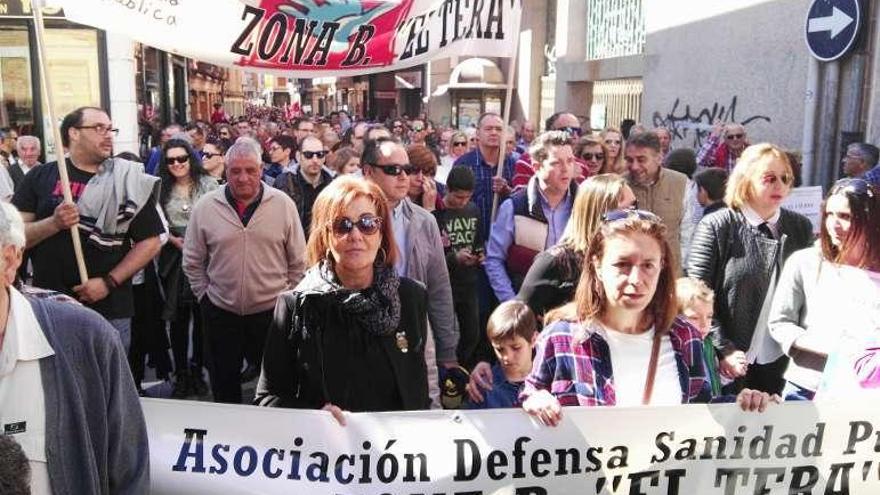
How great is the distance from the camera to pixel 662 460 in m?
2.85

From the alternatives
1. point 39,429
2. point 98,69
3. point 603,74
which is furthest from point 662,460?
point 603,74

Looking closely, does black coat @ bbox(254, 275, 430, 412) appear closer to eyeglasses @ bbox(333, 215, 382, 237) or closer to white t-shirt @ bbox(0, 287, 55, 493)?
eyeglasses @ bbox(333, 215, 382, 237)

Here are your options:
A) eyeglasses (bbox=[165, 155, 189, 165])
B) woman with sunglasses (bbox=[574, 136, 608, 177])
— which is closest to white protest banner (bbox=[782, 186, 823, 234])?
woman with sunglasses (bbox=[574, 136, 608, 177])

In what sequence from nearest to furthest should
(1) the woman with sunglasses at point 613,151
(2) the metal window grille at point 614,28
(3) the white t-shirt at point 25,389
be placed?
(3) the white t-shirt at point 25,389, (1) the woman with sunglasses at point 613,151, (2) the metal window grille at point 614,28

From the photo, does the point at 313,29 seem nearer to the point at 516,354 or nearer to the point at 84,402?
the point at 516,354

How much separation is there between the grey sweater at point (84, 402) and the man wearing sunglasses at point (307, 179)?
4494 mm

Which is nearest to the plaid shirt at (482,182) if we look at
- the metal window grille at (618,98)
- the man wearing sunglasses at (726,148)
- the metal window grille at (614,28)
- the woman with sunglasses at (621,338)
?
the man wearing sunglasses at (726,148)

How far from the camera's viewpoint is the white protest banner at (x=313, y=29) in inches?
175

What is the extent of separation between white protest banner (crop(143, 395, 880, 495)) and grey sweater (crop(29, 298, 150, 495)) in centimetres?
64

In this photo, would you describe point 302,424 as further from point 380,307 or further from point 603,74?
point 603,74

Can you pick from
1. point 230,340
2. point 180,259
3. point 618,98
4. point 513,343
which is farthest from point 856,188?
point 618,98

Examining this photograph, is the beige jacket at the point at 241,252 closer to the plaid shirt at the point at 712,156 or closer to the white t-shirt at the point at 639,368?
the white t-shirt at the point at 639,368

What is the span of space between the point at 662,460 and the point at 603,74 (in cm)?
1550

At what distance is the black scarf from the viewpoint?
2.79 m
